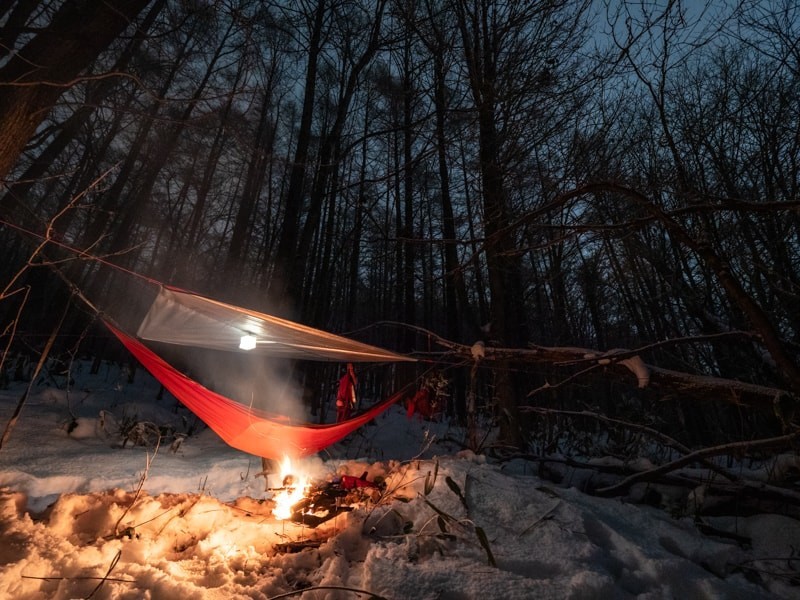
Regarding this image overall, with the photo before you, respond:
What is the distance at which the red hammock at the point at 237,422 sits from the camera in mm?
2383

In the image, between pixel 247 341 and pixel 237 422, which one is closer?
pixel 237 422

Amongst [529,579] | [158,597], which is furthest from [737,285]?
[158,597]

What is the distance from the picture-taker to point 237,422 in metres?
2.55

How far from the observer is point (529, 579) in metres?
1.44

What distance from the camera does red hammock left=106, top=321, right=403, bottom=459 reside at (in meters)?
2.38

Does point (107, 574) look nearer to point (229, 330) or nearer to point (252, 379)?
point (229, 330)

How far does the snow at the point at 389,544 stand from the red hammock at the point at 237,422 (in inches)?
15.6

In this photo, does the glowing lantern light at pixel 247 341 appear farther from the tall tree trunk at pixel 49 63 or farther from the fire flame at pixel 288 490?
the tall tree trunk at pixel 49 63

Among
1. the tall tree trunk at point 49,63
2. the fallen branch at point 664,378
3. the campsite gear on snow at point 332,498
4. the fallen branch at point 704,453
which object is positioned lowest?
the campsite gear on snow at point 332,498

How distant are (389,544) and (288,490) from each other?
3.89ft

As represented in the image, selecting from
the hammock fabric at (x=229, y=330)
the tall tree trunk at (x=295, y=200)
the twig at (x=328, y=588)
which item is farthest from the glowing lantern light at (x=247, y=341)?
the twig at (x=328, y=588)

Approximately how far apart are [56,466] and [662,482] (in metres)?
4.12

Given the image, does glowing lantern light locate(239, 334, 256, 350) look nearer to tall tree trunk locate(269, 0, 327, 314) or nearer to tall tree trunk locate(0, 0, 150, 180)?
tall tree trunk locate(269, 0, 327, 314)

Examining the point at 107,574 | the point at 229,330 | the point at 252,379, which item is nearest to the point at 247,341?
the point at 229,330
